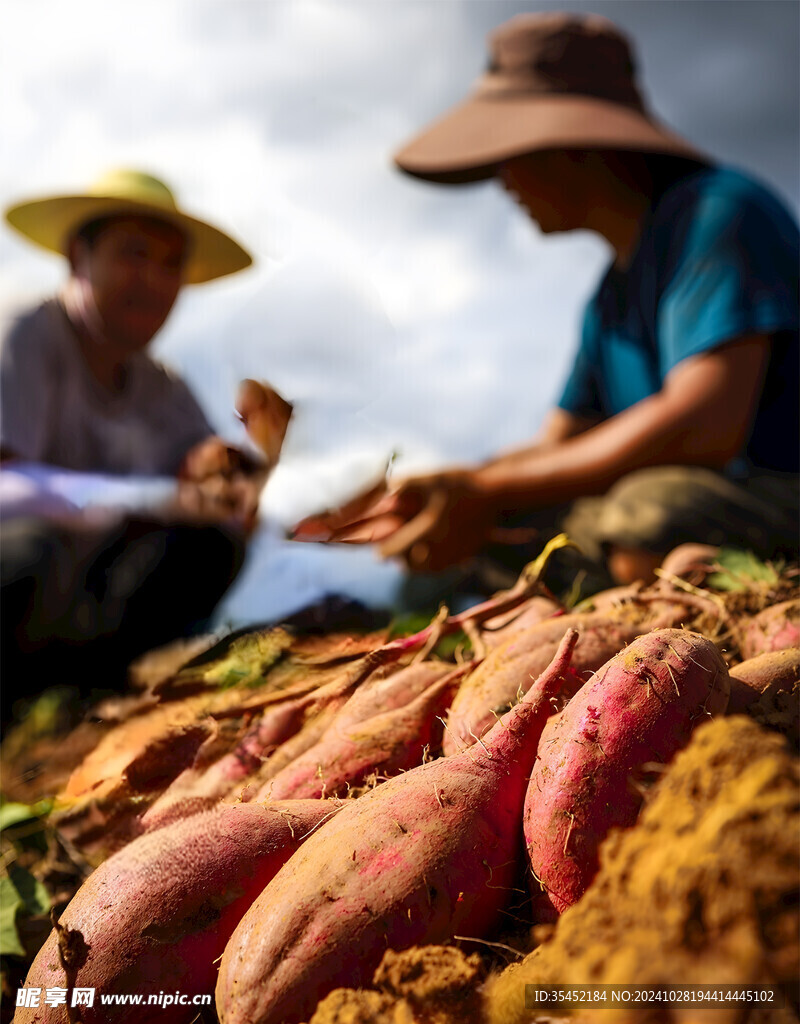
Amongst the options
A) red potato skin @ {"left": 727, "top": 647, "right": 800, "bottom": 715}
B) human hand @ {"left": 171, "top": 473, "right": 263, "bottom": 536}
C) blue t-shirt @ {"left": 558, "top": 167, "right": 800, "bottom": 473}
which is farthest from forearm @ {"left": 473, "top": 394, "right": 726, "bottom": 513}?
red potato skin @ {"left": 727, "top": 647, "right": 800, "bottom": 715}

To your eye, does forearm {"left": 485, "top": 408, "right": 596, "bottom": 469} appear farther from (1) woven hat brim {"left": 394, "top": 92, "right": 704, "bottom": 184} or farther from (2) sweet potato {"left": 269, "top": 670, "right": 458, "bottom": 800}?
(2) sweet potato {"left": 269, "top": 670, "right": 458, "bottom": 800}

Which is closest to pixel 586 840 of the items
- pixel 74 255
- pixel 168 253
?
pixel 168 253

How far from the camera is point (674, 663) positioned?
61cm

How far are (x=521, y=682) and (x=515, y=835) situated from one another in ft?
0.55

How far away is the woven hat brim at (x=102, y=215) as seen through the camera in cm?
220

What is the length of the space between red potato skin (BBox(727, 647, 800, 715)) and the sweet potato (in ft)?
0.95

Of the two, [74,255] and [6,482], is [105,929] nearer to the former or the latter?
[6,482]

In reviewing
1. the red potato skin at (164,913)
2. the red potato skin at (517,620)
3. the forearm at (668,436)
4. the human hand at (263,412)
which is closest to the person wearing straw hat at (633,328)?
the forearm at (668,436)

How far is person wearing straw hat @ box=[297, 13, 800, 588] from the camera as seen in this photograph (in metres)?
1.68

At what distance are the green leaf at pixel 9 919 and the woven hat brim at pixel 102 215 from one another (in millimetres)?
1838

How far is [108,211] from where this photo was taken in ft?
7.38

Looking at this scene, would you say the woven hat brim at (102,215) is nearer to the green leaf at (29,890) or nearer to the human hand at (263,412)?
the human hand at (263,412)

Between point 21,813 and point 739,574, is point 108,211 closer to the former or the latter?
point 21,813

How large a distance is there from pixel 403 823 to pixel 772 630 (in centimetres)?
49
